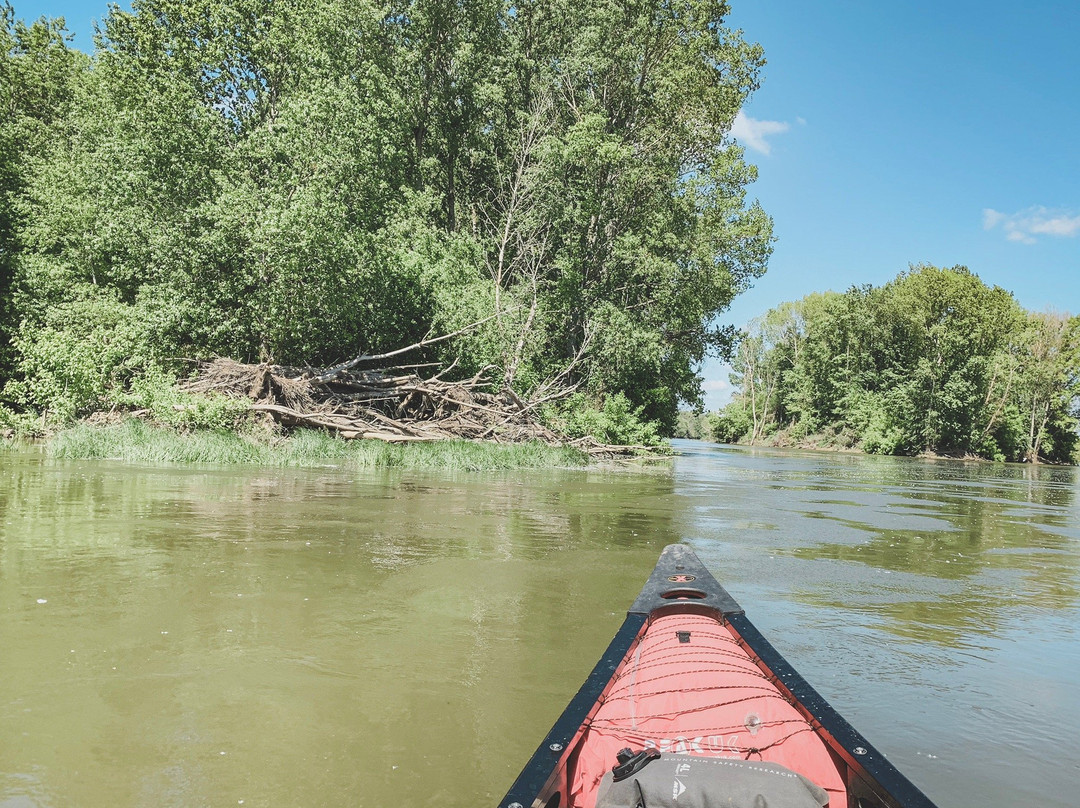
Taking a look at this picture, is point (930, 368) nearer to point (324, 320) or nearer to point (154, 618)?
point (324, 320)

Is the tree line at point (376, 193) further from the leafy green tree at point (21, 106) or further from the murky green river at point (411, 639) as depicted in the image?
the murky green river at point (411, 639)

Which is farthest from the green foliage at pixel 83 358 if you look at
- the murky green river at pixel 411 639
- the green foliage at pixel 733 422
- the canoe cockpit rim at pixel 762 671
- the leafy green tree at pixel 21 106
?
the green foliage at pixel 733 422

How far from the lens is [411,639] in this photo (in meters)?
4.58

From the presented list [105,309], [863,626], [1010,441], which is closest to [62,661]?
[863,626]

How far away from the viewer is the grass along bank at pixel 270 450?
14.1 metres

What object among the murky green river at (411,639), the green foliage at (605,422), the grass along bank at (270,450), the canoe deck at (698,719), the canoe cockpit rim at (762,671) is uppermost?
the green foliage at (605,422)

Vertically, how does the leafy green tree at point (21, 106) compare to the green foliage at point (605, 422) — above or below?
above

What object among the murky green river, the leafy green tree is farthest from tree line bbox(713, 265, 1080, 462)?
the leafy green tree

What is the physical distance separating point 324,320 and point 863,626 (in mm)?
15819

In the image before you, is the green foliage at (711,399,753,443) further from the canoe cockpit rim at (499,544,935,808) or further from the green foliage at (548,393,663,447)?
the canoe cockpit rim at (499,544,935,808)

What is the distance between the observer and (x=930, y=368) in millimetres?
46469

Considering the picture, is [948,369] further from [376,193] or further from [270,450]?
[270,450]

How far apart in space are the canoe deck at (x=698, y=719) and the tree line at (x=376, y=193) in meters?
15.5

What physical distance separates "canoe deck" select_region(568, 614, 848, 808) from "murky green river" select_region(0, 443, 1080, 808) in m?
0.56
